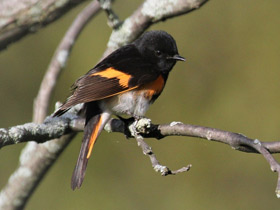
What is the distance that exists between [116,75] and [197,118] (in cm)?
160

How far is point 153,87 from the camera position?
3.56 meters

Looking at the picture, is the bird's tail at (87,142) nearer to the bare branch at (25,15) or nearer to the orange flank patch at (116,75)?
the orange flank patch at (116,75)

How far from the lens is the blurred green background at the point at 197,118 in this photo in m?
4.75

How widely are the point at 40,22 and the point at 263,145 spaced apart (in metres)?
1.52

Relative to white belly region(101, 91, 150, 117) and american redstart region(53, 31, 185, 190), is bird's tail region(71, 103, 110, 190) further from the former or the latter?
white belly region(101, 91, 150, 117)

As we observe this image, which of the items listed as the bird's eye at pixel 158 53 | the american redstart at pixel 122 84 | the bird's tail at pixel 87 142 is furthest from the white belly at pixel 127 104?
the bird's eye at pixel 158 53

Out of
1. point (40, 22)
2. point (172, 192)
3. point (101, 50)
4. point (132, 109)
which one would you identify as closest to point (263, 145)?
point (132, 109)

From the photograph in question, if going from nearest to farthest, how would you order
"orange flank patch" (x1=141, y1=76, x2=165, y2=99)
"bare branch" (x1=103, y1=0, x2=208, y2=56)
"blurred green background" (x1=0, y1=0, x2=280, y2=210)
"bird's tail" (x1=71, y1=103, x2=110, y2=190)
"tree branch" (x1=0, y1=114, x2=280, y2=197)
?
1. "tree branch" (x1=0, y1=114, x2=280, y2=197)
2. "bird's tail" (x1=71, y1=103, x2=110, y2=190)
3. "bare branch" (x1=103, y1=0, x2=208, y2=56)
4. "orange flank patch" (x1=141, y1=76, x2=165, y2=99)
5. "blurred green background" (x1=0, y1=0, x2=280, y2=210)

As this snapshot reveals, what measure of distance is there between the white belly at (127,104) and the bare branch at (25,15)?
587 millimetres

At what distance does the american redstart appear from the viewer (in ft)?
10.6

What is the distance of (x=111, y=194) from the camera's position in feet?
15.8

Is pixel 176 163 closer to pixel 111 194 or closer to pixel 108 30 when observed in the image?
pixel 111 194

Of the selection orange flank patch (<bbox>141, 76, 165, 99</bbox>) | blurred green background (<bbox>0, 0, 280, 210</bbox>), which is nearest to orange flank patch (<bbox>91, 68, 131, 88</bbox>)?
orange flank patch (<bbox>141, 76, 165, 99</bbox>)

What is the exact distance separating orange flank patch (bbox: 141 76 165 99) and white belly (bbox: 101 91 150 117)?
4cm
